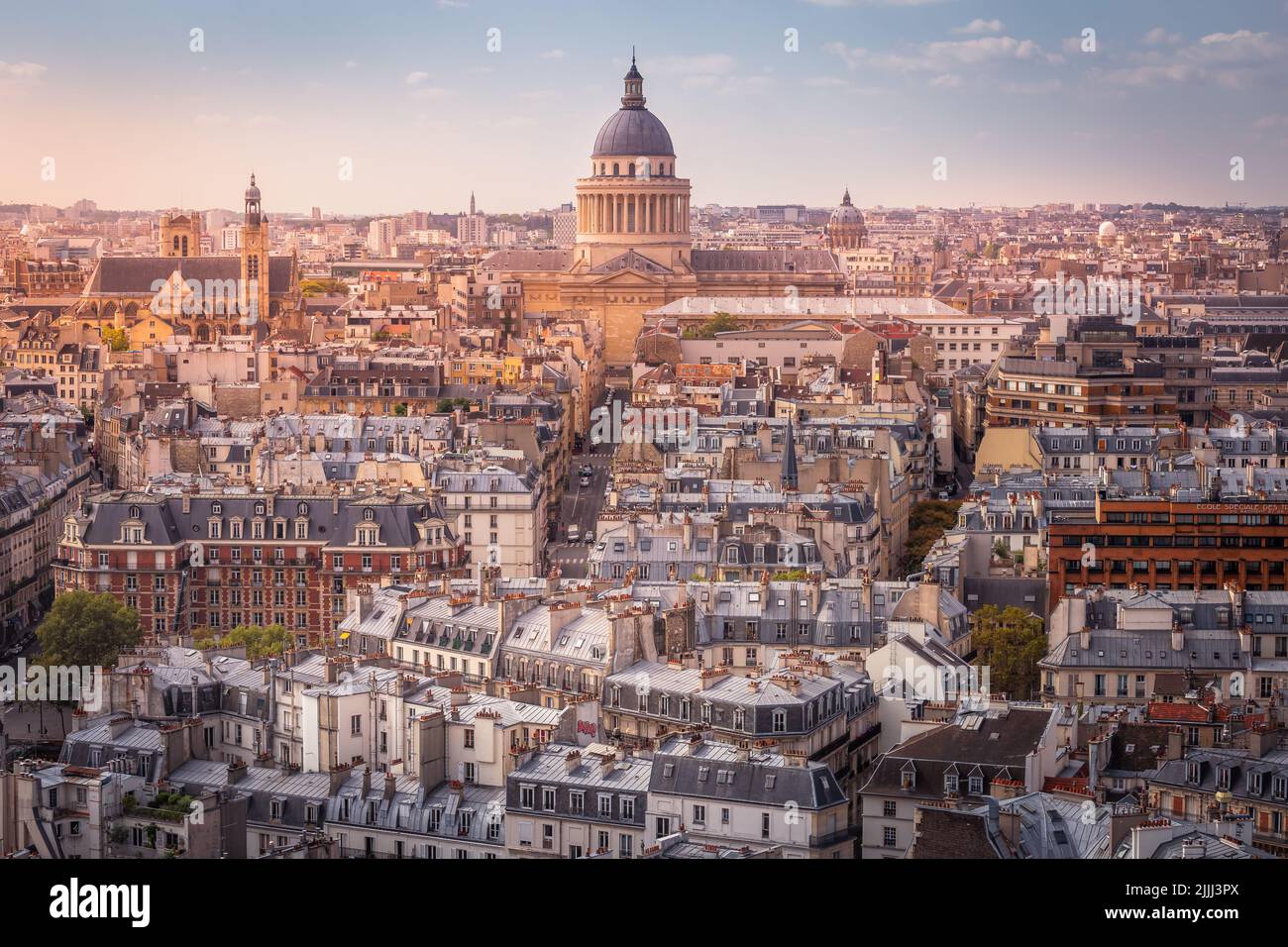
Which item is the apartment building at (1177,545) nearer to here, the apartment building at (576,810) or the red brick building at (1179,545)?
the red brick building at (1179,545)

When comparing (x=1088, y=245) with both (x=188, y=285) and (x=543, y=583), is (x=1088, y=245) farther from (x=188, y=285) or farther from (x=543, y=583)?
(x=543, y=583)

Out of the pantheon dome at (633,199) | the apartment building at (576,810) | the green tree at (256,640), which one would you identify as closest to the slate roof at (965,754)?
the apartment building at (576,810)

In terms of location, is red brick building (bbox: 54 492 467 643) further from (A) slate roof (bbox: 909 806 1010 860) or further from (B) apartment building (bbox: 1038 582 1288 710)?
(A) slate roof (bbox: 909 806 1010 860)

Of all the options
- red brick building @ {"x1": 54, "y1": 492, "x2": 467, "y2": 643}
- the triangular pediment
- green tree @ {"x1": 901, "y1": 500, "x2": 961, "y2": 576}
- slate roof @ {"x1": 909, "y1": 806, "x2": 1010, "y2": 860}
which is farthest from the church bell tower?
slate roof @ {"x1": 909, "y1": 806, "x2": 1010, "y2": 860}

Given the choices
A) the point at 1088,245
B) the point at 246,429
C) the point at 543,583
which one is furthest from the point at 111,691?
the point at 1088,245

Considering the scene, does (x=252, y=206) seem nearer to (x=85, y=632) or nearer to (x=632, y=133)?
(x=632, y=133)
